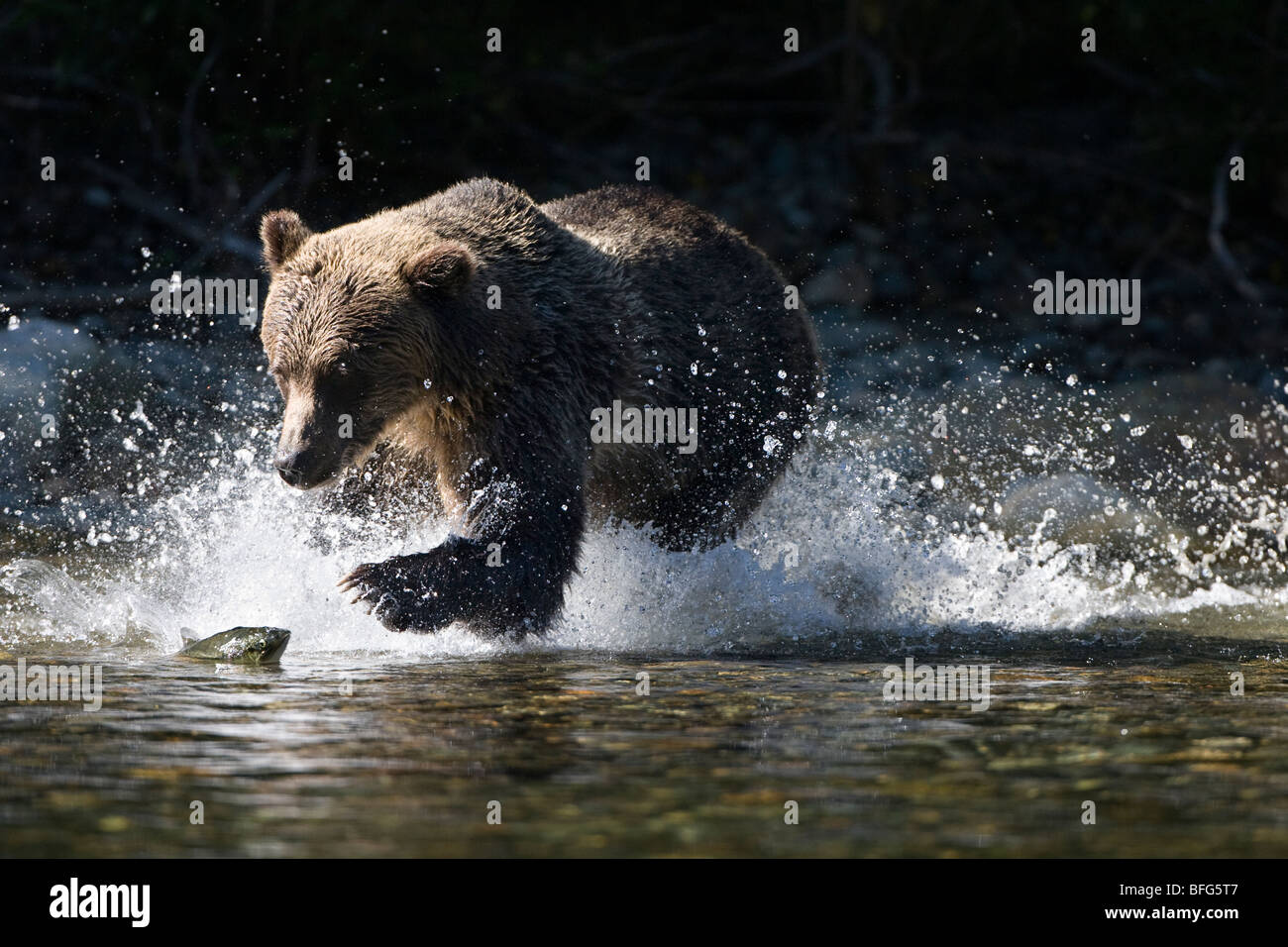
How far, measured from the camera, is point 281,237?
683cm

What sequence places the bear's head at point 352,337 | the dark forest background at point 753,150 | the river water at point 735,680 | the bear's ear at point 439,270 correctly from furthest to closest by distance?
the dark forest background at point 753,150
the bear's ear at point 439,270
the bear's head at point 352,337
the river water at point 735,680

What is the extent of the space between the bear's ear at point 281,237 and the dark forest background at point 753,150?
394 centimetres

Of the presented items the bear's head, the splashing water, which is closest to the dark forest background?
the splashing water

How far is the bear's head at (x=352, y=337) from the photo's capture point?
6.39 metres

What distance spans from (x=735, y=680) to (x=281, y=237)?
264 centimetres

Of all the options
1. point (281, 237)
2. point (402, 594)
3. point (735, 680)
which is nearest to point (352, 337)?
point (281, 237)

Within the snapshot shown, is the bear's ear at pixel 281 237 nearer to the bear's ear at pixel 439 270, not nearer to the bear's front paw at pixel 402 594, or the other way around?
the bear's ear at pixel 439 270

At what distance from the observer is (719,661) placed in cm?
632

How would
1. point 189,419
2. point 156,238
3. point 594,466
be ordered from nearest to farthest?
point 594,466, point 189,419, point 156,238

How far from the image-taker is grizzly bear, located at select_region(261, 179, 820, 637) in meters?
6.48

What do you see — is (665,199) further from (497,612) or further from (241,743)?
(241,743)

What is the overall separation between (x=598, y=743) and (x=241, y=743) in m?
0.98

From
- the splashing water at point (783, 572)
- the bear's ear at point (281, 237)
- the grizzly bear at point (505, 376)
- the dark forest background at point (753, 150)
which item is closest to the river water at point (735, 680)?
the splashing water at point (783, 572)
